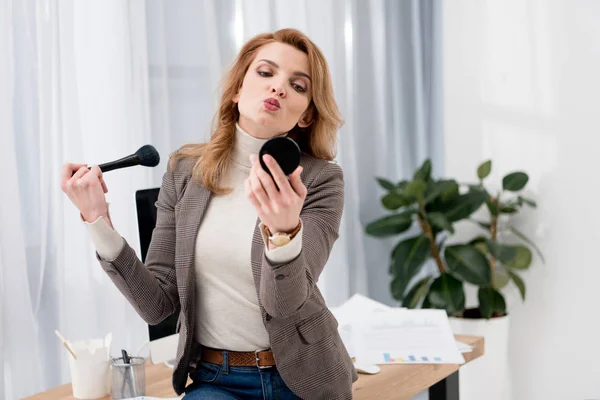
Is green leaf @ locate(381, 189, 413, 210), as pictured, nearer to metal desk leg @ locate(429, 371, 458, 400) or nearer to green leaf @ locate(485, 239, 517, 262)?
green leaf @ locate(485, 239, 517, 262)

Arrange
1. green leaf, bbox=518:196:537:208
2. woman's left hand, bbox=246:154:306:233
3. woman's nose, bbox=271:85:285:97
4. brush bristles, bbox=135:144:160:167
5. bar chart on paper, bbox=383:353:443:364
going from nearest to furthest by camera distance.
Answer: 1. woman's left hand, bbox=246:154:306:233
2. brush bristles, bbox=135:144:160:167
3. woman's nose, bbox=271:85:285:97
4. bar chart on paper, bbox=383:353:443:364
5. green leaf, bbox=518:196:537:208

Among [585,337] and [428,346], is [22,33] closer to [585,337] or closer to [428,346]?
[428,346]

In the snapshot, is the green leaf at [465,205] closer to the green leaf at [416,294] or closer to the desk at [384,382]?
the green leaf at [416,294]

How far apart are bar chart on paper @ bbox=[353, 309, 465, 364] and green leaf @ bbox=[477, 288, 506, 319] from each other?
1.02 meters

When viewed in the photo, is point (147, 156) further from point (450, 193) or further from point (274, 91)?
point (450, 193)

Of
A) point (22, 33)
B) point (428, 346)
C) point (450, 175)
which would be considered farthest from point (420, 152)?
point (22, 33)

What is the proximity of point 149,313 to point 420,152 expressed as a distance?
8.55 feet

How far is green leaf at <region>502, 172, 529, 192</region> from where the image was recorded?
10.0ft

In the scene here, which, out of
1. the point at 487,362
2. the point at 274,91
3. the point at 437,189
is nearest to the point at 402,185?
the point at 437,189

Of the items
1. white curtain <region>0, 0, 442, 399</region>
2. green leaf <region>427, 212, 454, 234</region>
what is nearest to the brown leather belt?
white curtain <region>0, 0, 442, 399</region>

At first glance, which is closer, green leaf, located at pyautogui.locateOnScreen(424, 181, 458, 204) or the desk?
the desk

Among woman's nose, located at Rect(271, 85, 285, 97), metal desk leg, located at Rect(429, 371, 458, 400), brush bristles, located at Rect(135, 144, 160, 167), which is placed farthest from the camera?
metal desk leg, located at Rect(429, 371, 458, 400)

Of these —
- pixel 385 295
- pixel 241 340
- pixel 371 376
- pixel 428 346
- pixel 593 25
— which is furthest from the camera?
pixel 385 295

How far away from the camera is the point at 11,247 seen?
200cm
